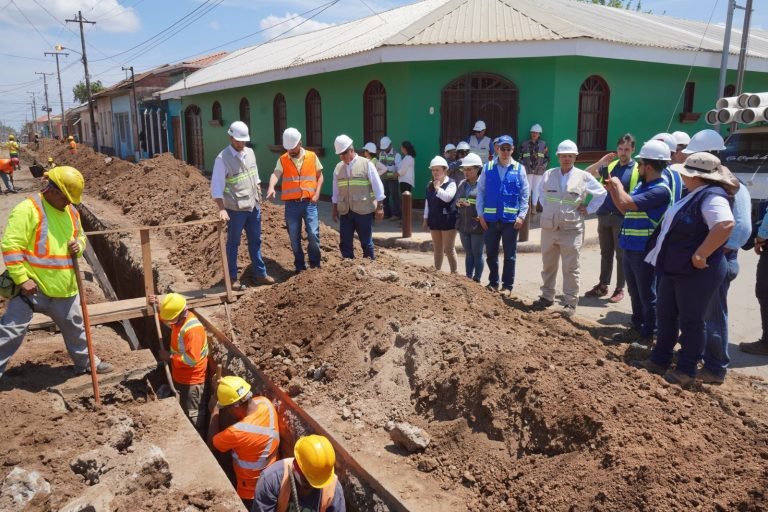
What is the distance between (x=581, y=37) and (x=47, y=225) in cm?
917

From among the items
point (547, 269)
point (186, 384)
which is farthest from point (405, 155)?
point (186, 384)

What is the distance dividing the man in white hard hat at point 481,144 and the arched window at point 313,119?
18.3 ft

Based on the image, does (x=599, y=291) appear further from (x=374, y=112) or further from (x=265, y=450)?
(x=374, y=112)

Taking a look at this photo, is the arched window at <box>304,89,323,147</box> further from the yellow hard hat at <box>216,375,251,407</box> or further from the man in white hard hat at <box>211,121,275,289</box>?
the yellow hard hat at <box>216,375,251,407</box>

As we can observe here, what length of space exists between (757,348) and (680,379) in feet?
5.44

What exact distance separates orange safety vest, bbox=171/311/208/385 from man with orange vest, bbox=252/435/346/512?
222cm

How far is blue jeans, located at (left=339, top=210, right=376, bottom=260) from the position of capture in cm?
745

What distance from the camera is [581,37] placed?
34.6 feet

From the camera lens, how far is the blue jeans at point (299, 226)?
7215 mm

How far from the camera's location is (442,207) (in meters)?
7.35

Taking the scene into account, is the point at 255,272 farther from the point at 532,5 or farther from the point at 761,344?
the point at 532,5

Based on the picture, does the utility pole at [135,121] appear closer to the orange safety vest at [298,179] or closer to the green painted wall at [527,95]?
the green painted wall at [527,95]

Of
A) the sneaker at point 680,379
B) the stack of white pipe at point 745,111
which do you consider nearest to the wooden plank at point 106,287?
the sneaker at point 680,379

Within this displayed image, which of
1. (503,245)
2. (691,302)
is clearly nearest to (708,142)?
A: (503,245)
